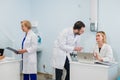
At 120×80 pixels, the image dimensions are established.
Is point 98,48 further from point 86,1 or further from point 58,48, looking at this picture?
point 86,1

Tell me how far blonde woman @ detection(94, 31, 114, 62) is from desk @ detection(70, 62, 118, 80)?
0.60 ft

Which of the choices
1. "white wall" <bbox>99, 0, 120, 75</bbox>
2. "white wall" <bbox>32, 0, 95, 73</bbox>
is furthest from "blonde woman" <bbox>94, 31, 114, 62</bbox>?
"white wall" <bbox>32, 0, 95, 73</bbox>

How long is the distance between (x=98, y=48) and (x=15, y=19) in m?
2.11

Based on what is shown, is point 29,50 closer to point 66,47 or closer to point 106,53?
point 66,47

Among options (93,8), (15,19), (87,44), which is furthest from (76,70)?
(15,19)

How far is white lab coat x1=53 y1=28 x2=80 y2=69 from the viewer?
3535 mm

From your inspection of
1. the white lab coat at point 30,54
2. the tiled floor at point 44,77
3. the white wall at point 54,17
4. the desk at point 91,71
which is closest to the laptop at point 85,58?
the desk at point 91,71

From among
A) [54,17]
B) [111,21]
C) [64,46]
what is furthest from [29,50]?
[111,21]

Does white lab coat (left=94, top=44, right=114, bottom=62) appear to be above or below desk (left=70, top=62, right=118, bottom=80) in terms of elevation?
above

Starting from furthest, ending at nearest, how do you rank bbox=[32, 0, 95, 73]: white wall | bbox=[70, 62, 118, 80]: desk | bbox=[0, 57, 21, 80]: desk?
bbox=[32, 0, 95, 73]: white wall → bbox=[0, 57, 21, 80]: desk → bbox=[70, 62, 118, 80]: desk

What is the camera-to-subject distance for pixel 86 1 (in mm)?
4215

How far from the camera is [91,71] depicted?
10.6 feet

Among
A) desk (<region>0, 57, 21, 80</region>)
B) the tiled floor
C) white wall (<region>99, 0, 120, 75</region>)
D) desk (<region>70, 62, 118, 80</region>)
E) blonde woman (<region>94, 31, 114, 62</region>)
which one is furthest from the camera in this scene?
the tiled floor

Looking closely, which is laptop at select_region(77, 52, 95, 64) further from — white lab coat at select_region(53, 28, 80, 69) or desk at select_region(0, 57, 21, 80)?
desk at select_region(0, 57, 21, 80)
